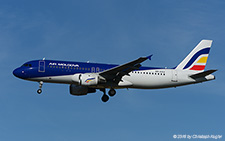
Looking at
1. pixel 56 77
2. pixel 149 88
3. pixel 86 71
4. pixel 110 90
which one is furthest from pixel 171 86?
pixel 56 77

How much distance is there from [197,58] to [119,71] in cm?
1166

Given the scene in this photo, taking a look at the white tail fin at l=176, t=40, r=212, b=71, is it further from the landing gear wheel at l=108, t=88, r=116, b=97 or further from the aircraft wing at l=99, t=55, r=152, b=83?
the landing gear wheel at l=108, t=88, r=116, b=97

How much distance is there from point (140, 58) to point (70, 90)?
12.2 m

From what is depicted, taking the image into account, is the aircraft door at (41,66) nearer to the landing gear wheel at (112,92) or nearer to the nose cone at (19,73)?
the nose cone at (19,73)

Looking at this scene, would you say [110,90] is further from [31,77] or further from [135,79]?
[31,77]

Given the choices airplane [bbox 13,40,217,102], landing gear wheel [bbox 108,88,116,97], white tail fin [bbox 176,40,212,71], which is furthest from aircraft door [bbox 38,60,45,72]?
white tail fin [bbox 176,40,212,71]

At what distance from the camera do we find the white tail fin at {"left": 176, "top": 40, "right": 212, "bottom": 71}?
47.9 m

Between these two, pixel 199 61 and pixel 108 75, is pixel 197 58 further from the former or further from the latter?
pixel 108 75

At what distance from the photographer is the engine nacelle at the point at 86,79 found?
4172 cm

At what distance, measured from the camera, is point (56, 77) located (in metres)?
42.3

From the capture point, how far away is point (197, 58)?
1924 inches

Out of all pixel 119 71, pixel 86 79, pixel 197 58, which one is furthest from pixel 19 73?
pixel 197 58

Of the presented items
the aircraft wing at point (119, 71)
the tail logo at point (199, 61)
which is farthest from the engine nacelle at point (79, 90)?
the tail logo at point (199, 61)

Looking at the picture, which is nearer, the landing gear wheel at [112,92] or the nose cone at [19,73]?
the nose cone at [19,73]
